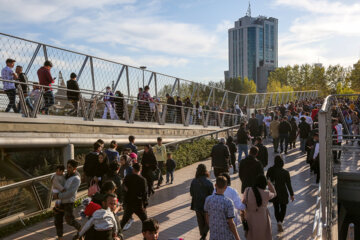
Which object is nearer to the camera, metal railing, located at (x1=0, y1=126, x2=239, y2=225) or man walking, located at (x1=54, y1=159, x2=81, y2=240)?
man walking, located at (x1=54, y1=159, x2=81, y2=240)

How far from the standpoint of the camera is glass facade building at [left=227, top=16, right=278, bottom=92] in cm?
Result: 17912

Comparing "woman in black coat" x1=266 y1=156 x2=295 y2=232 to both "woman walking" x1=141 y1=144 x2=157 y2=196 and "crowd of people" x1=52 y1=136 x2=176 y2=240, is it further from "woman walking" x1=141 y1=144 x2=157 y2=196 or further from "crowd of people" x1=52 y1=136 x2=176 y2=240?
"woman walking" x1=141 y1=144 x2=157 y2=196

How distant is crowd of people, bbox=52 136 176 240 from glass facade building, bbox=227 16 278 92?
560 ft

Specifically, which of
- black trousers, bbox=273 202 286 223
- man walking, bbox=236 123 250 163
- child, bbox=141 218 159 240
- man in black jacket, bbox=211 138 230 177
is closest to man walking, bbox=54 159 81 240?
child, bbox=141 218 159 240

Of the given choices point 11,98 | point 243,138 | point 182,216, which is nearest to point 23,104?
point 11,98

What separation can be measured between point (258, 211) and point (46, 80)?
24.0 feet

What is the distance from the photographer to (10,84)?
9.35m

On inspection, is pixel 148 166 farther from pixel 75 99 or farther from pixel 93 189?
pixel 75 99

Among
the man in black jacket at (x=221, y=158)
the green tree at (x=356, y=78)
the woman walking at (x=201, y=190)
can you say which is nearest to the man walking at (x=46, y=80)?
the man in black jacket at (x=221, y=158)

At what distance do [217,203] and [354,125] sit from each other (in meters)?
12.2

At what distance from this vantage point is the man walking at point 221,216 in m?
5.10

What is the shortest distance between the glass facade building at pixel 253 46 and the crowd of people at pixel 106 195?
560ft

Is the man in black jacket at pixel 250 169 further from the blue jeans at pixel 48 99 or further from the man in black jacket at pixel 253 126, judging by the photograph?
the man in black jacket at pixel 253 126

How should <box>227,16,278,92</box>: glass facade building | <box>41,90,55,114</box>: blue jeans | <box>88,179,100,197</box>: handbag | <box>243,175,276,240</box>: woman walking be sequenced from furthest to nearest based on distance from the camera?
1. <box>227,16,278,92</box>: glass facade building
2. <box>41,90,55,114</box>: blue jeans
3. <box>88,179,100,197</box>: handbag
4. <box>243,175,276,240</box>: woman walking
